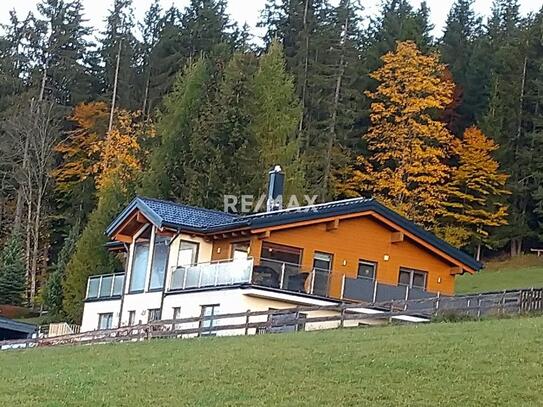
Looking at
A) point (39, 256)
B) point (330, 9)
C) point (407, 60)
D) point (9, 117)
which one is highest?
point (330, 9)

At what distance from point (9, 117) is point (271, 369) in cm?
5419

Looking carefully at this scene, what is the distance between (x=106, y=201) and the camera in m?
58.7

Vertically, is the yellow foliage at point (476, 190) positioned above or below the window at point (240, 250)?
above

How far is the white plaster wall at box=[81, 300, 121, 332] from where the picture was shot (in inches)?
1750

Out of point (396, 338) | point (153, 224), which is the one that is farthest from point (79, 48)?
point (396, 338)

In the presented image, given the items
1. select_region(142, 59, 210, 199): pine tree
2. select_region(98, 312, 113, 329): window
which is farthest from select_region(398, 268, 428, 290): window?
select_region(142, 59, 210, 199): pine tree

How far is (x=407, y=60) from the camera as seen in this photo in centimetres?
6544

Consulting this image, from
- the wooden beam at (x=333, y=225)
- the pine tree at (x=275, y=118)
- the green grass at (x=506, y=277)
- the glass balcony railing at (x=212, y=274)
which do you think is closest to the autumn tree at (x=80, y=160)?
the pine tree at (x=275, y=118)

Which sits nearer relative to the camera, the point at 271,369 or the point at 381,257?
the point at 271,369

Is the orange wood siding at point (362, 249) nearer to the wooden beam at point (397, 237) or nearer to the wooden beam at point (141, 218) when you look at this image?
the wooden beam at point (397, 237)

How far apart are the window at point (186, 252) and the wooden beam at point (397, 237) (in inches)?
289

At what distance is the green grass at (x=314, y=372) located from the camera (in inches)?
703

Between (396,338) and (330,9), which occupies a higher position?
(330,9)

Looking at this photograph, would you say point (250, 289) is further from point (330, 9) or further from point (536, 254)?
point (330, 9)
